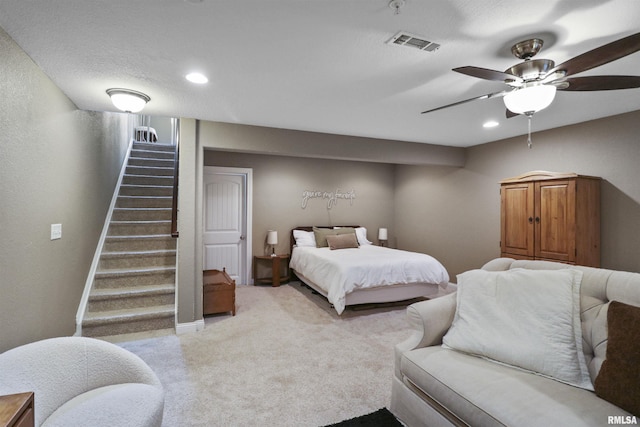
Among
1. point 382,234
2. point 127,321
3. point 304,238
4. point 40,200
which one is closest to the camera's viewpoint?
point 40,200

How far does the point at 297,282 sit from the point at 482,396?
462 centimetres

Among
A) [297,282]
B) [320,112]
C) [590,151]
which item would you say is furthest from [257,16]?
[297,282]

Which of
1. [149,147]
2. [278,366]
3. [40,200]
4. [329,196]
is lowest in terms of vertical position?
[278,366]

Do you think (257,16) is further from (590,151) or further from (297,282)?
(297,282)

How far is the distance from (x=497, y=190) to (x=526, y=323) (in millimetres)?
3521

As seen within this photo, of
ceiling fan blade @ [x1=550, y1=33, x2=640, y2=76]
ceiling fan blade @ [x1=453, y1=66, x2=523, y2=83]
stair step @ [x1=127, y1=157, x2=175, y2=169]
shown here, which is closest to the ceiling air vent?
ceiling fan blade @ [x1=453, y1=66, x2=523, y2=83]

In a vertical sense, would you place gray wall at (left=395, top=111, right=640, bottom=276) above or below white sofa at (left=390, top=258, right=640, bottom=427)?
above

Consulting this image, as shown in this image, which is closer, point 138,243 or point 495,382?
point 495,382

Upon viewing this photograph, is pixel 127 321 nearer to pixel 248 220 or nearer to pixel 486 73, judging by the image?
pixel 248 220

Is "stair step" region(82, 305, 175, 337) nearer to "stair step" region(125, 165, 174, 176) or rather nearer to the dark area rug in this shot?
the dark area rug

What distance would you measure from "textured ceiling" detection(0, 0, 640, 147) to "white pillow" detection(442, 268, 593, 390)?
4.64 feet

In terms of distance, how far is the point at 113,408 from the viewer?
1.50 metres

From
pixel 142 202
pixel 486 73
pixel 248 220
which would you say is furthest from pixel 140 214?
pixel 486 73

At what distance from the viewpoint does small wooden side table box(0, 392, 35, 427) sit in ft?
3.40
